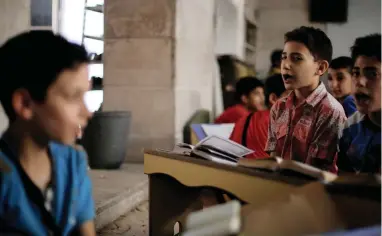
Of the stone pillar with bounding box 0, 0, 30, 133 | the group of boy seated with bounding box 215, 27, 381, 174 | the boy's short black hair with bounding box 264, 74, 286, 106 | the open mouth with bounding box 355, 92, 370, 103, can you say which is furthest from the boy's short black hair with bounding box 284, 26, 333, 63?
the stone pillar with bounding box 0, 0, 30, 133

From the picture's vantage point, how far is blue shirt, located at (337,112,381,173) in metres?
1.31

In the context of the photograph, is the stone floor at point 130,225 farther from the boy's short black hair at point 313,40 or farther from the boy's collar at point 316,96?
the boy's short black hair at point 313,40

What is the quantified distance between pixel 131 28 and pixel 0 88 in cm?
291

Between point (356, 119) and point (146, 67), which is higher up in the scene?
point (146, 67)

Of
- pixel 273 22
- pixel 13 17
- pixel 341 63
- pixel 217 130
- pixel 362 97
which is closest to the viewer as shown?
pixel 362 97

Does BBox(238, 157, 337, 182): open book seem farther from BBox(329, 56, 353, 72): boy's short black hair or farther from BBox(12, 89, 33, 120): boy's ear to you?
BBox(329, 56, 353, 72): boy's short black hair

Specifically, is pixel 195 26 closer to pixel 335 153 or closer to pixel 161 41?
pixel 161 41

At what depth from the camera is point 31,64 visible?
43.2 inches

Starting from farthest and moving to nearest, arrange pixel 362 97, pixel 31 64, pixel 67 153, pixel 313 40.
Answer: pixel 313 40 < pixel 362 97 < pixel 67 153 < pixel 31 64

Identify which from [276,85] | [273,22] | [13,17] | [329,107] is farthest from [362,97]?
[273,22]

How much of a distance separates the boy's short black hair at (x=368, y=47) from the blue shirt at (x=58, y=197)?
0.81m

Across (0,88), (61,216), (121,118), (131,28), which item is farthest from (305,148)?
(131,28)

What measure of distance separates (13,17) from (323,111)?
225cm

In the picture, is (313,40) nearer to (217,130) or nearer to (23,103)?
(23,103)
